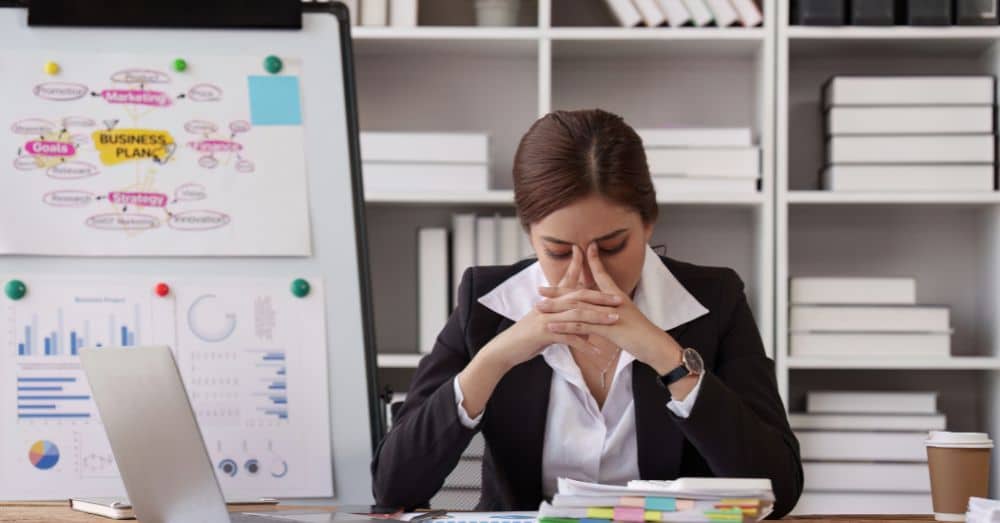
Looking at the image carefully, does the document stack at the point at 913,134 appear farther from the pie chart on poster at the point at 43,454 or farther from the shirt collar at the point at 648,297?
the pie chart on poster at the point at 43,454

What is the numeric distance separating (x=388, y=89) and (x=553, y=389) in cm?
151

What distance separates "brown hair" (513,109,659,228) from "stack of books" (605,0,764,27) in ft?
3.92

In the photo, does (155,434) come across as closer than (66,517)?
Yes

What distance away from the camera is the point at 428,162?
270 centimetres

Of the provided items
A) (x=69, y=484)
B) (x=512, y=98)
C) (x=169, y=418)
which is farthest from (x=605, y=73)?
(x=169, y=418)

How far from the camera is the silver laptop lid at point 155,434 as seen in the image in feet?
4.14

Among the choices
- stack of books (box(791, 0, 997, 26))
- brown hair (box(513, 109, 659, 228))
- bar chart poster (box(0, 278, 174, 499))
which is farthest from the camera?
stack of books (box(791, 0, 997, 26))

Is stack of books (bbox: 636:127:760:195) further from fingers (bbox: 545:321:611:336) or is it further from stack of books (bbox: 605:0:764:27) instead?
fingers (bbox: 545:321:611:336)

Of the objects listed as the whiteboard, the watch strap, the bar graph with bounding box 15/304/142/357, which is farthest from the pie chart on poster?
the watch strap

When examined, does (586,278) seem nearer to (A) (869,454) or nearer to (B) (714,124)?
(A) (869,454)

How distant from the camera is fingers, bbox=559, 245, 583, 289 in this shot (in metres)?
1.54

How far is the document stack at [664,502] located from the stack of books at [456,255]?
5.36ft

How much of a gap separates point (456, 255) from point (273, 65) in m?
1.04

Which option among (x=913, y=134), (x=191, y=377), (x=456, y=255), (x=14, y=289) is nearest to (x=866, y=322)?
(x=913, y=134)
